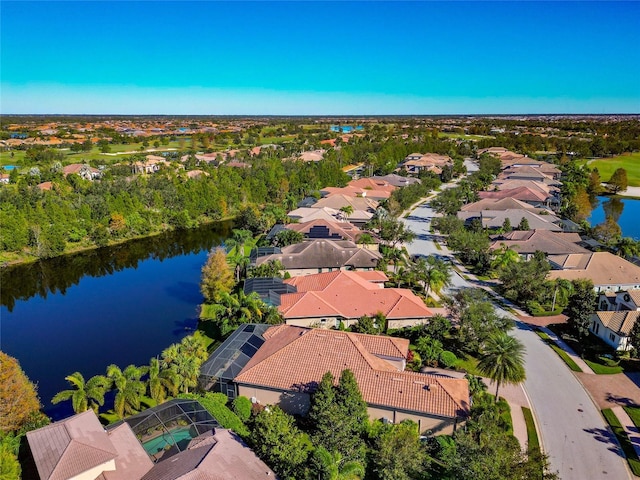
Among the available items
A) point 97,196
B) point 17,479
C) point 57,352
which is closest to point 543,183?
point 97,196

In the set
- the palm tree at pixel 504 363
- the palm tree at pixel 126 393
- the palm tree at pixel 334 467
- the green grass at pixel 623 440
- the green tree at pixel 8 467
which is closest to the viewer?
the green tree at pixel 8 467

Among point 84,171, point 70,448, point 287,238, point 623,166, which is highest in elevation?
point 84,171

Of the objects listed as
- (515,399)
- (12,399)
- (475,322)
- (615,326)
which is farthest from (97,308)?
(615,326)

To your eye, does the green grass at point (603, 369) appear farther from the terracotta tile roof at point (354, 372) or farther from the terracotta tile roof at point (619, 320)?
the terracotta tile roof at point (354, 372)

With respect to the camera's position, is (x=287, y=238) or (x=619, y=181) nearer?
(x=287, y=238)

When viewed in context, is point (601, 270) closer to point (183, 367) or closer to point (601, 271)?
point (601, 271)

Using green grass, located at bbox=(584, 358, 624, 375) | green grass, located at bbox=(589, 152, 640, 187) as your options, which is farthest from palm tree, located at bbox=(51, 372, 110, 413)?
green grass, located at bbox=(589, 152, 640, 187)

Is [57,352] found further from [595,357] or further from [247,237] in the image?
[595,357]

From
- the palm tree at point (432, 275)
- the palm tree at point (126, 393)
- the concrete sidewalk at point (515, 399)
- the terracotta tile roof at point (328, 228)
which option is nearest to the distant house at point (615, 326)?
the concrete sidewalk at point (515, 399)
